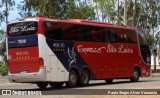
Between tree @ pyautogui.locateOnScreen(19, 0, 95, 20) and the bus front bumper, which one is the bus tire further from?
tree @ pyautogui.locateOnScreen(19, 0, 95, 20)

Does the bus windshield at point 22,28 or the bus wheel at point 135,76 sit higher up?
the bus windshield at point 22,28

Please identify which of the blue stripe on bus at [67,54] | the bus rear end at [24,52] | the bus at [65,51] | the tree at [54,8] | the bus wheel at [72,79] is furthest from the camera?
the tree at [54,8]

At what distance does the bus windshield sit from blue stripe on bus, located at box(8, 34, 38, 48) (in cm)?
21

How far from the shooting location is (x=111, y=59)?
95.3 ft

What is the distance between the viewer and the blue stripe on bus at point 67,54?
23891 millimetres

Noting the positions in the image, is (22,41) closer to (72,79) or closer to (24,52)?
(24,52)

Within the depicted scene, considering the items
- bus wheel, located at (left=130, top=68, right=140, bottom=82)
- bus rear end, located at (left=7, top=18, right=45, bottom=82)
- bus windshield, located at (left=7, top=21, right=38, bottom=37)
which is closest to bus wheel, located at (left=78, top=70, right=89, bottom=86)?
bus rear end, located at (left=7, top=18, right=45, bottom=82)

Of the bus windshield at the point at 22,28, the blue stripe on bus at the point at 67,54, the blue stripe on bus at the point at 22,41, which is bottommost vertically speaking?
the blue stripe on bus at the point at 67,54

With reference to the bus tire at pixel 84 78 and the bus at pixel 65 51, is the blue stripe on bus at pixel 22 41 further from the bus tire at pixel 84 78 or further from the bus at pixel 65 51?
the bus tire at pixel 84 78

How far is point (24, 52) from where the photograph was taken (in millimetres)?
23578

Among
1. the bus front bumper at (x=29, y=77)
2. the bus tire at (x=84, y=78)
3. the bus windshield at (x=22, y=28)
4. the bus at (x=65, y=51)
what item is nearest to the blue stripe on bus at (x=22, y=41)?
the bus at (x=65, y=51)

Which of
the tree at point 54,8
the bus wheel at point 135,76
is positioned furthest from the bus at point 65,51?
the tree at point 54,8

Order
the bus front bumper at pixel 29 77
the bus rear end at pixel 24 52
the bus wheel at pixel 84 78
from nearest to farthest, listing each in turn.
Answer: the bus front bumper at pixel 29 77
the bus rear end at pixel 24 52
the bus wheel at pixel 84 78

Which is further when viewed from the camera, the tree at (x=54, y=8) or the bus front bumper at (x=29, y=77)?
the tree at (x=54, y=8)
